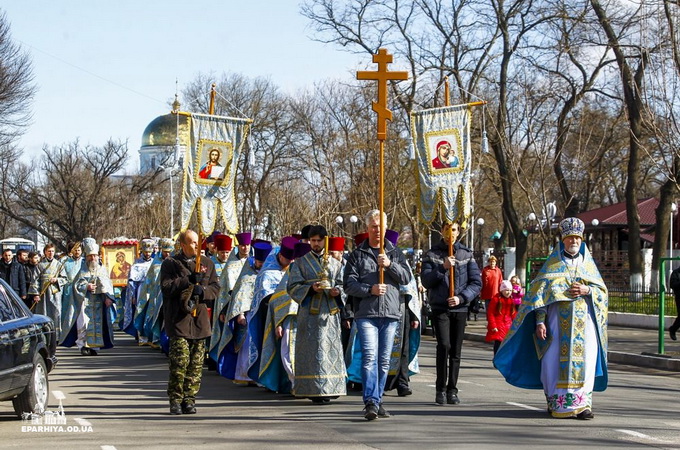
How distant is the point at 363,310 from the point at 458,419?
131cm

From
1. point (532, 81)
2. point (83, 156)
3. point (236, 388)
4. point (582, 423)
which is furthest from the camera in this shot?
point (83, 156)

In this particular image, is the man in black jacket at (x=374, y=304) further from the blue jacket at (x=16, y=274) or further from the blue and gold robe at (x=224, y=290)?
the blue jacket at (x=16, y=274)

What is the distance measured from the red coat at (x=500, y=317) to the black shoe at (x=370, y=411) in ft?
18.6

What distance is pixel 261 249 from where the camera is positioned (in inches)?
542

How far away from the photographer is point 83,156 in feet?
190

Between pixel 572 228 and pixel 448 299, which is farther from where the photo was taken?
pixel 448 299

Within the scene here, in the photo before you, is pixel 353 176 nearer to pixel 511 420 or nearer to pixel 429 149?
pixel 429 149

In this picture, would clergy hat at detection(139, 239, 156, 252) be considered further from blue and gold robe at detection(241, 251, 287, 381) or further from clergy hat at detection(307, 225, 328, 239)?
clergy hat at detection(307, 225, 328, 239)

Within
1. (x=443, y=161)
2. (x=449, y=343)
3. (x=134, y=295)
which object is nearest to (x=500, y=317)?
(x=443, y=161)

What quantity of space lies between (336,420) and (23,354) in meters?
2.87

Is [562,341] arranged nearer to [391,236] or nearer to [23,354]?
[391,236]

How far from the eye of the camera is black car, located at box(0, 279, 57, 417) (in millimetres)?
9898

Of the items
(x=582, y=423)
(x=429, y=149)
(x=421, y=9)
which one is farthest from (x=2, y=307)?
(x=421, y=9)

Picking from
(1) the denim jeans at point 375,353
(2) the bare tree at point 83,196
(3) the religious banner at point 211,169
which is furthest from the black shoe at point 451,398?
(2) the bare tree at point 83,196
